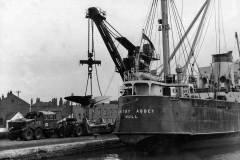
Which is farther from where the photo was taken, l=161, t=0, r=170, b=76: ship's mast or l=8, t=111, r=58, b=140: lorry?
l=161, t=0, r=170, b=76: ship's mast

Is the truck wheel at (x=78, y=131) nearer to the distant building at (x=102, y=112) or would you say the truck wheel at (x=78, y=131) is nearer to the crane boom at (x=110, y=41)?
the crane boom at (x=110, y=41)

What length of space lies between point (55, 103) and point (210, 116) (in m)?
52.5

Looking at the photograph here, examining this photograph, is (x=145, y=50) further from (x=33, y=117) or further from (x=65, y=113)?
(x=65, y=113)

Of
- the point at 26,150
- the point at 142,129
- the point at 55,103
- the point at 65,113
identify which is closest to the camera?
the point at 26,150

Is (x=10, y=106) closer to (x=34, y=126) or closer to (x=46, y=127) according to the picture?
(x=46, y=127)

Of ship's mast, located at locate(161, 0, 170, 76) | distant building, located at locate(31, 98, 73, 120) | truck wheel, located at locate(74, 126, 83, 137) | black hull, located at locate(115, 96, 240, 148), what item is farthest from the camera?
distant building, located at locate(31, 98, 73, 120)

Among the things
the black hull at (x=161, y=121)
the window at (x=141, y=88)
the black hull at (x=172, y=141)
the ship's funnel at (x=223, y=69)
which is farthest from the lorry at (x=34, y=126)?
the ship's funnel at (x=223, y=69)

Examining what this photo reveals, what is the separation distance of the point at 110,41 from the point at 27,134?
43.8 feet

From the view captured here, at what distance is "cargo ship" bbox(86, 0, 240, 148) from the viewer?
23.7 metres

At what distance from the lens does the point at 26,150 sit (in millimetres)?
20000

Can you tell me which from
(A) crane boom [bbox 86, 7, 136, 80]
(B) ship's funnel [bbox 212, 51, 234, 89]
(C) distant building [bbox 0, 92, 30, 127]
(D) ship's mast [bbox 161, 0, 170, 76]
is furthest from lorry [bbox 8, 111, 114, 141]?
(C) distant building [bbox 0, 92, 30, 127]

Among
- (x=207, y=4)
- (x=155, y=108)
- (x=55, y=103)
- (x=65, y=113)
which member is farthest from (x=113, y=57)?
(x=55, y=103)

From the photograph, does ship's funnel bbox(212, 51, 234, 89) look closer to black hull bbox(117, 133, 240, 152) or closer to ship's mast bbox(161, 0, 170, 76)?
black hull bbox(117, 133, 240, 152)

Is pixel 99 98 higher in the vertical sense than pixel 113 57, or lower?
lower
